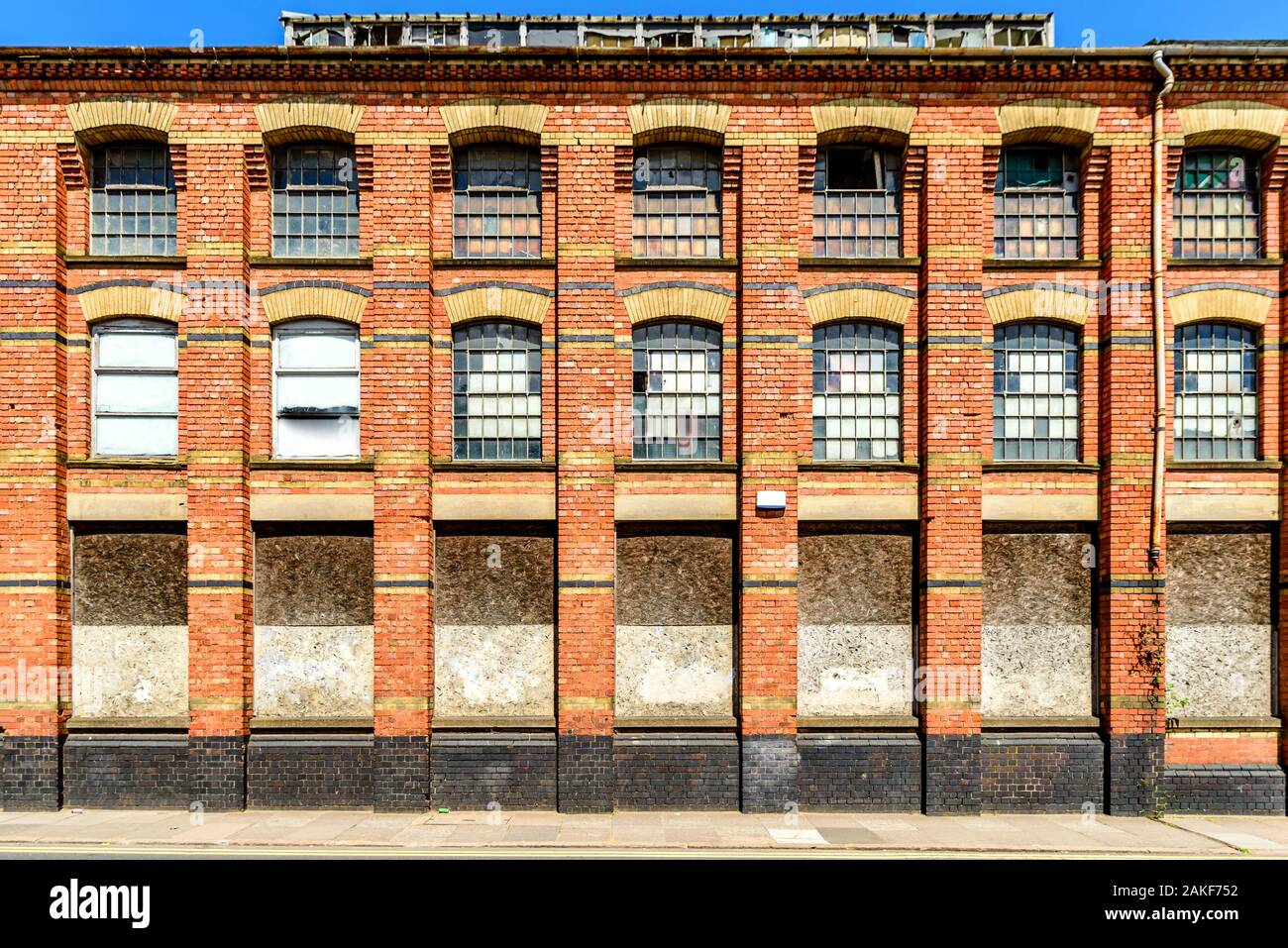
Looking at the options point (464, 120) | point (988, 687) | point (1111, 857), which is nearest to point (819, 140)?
point (464, 120)

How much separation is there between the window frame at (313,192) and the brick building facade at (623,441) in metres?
0.06

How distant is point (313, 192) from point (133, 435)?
15.9ft

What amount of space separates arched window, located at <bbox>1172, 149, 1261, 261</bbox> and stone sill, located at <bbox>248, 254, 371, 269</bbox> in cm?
1309

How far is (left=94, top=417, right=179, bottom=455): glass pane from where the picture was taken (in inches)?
507

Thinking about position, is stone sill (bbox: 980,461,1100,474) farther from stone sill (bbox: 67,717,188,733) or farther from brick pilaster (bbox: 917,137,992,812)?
stone sill (bbox: 67,717,188,733)

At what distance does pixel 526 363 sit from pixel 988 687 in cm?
893

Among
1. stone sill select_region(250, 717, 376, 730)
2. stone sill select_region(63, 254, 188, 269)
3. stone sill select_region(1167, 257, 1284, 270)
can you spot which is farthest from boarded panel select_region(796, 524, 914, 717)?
stone sill select_region(63, 254, 188, 269)

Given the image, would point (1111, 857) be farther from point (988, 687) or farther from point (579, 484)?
point (579, 484)

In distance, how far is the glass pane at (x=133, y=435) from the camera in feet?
42.3

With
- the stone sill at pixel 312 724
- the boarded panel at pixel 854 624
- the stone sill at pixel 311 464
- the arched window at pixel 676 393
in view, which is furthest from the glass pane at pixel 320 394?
the boarded panel at pixel 854 624

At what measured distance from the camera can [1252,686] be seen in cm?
1281

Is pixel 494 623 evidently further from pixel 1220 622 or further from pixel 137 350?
pixel 1220 622

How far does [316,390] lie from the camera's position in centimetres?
1293

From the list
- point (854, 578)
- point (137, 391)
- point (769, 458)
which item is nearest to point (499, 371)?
point (769, 458)
